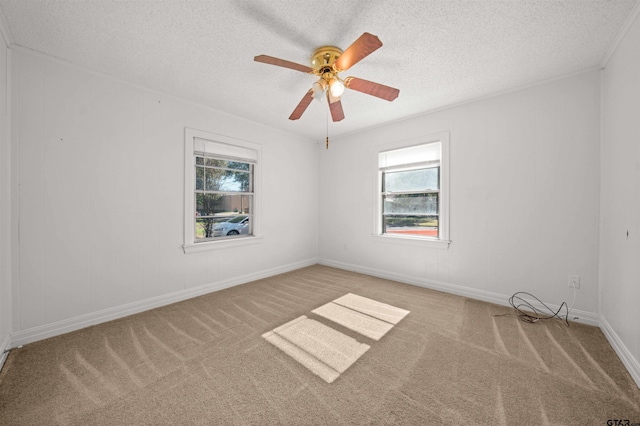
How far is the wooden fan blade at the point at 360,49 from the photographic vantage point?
5.19 ft

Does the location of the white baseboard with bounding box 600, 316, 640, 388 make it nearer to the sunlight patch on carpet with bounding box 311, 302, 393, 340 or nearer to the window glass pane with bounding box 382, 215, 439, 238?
the sunlight patch on carpet with bounding box 311, 302, 393, 340

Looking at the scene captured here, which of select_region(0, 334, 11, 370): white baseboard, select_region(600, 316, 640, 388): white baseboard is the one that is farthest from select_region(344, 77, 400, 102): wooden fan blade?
select_region(0, 334, 11, 370): white baseboard

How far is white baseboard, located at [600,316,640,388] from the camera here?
5.79ft

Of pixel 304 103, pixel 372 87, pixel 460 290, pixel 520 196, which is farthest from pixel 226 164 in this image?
pixel 520 196

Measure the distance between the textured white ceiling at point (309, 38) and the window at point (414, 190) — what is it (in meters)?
1.01

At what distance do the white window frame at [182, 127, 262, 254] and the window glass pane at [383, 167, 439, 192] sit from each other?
7.32ft

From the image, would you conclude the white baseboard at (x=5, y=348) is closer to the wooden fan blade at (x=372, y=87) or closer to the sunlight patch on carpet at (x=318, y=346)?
the sunlight patch on carpet at (x=318, y=346)

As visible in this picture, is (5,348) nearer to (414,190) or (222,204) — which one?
(222,204)

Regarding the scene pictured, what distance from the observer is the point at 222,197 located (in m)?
3.83

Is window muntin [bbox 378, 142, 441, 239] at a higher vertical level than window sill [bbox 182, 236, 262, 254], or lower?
higher

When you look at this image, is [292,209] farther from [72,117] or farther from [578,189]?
[578,189]

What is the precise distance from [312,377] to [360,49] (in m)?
2.33

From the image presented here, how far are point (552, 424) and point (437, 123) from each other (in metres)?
3.38

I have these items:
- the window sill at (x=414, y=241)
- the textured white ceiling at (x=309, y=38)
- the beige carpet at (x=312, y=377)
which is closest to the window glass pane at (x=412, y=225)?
the window sill at (x=414, y=241)
